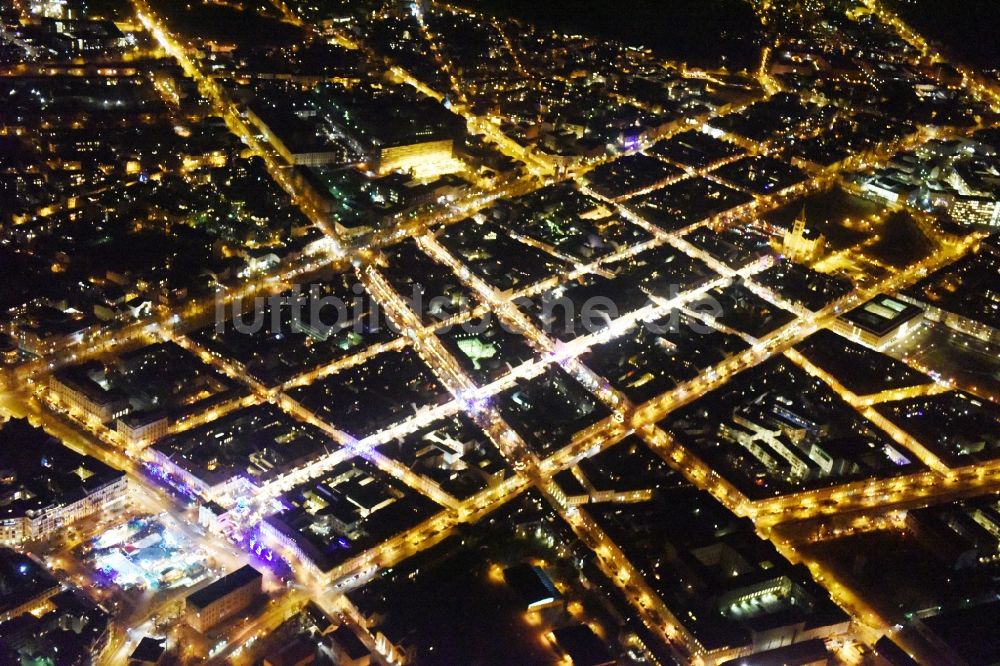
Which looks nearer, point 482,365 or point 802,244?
point 482,365

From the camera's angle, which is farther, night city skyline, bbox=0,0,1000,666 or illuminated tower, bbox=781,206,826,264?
illuminated tower, bbox=781,206,826,264

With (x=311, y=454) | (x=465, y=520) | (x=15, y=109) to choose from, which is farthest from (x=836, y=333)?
(x=15, y=109)

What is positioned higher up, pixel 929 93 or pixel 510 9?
pixel 510 9

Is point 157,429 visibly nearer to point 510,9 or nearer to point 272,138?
point 272,138

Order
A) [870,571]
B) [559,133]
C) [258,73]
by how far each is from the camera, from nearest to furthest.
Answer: [870,571], [559,133], [258,73]

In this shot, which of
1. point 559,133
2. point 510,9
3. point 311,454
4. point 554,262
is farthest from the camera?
point 510,9

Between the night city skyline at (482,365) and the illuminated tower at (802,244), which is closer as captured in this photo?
the night city skyline at (482,365)

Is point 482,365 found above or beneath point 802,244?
beneath

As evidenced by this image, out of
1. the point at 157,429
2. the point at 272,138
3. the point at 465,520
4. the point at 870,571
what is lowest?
the point at 870,571
